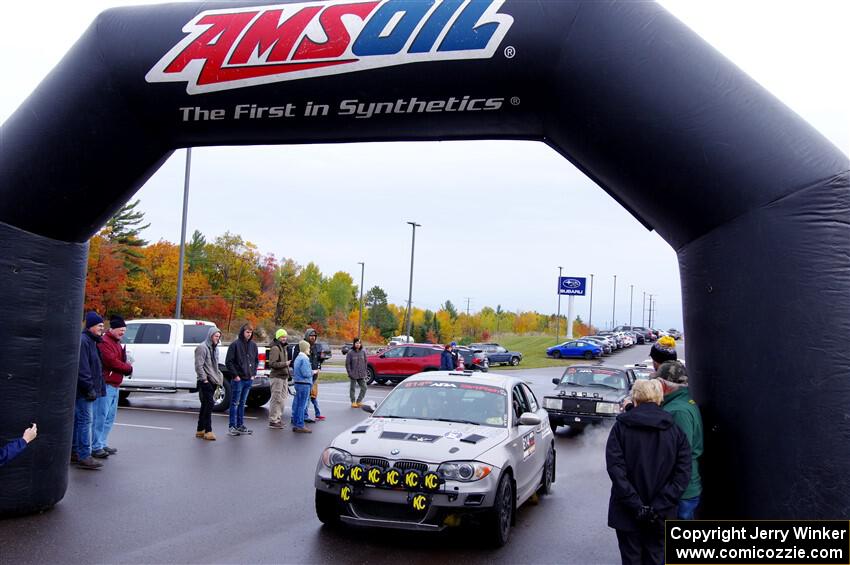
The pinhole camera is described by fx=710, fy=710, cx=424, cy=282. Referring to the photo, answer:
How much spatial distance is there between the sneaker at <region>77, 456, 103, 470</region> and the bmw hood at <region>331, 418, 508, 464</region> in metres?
4.22

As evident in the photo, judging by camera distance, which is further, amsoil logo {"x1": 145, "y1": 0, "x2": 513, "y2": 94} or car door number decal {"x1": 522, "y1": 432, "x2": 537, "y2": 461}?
car door number decal {"x1": 522, "y1": 432, "x2": 537, "y2": 461}

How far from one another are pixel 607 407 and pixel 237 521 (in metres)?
8.73

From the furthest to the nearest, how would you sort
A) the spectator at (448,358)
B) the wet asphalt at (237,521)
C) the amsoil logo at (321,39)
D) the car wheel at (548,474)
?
the spectator at (448,358), the car wheel at (548,474), the wet asphalt at (237,521), the amsoil logo at (321,39)

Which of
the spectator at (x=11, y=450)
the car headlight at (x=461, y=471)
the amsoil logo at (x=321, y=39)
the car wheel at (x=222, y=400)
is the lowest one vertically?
the car wheel at (x=222, y=400)

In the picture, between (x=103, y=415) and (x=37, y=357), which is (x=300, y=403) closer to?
(x=103, y=415)

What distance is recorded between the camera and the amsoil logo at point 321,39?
566 centimetres

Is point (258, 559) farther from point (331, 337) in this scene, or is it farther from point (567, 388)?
point (331, 337)

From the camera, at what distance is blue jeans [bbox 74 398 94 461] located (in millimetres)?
9094

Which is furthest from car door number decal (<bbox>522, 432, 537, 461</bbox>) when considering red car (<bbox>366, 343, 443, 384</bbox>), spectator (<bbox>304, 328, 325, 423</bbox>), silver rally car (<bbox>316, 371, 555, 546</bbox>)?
red car (<bbox>366, 343, 443, 384</bbox>)

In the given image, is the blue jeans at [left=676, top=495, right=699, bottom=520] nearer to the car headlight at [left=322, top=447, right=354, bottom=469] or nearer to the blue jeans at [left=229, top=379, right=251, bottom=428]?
the car headlight at [left=322, top=447, right=354, bottom=469]

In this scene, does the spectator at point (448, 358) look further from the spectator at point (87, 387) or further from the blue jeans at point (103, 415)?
the spectator at point (87, 387)

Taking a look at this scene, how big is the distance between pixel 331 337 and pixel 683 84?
339 ft

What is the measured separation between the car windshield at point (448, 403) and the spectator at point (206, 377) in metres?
4.92

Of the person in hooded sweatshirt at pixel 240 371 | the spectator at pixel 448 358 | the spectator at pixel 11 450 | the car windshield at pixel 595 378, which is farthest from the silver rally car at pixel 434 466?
the spectator at pixel 448 358
